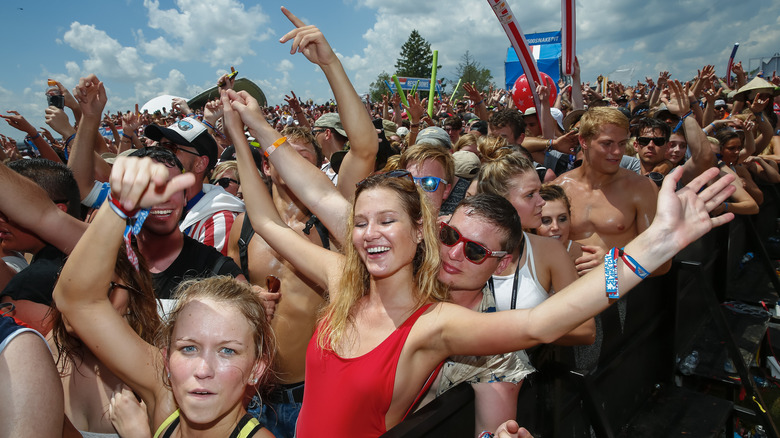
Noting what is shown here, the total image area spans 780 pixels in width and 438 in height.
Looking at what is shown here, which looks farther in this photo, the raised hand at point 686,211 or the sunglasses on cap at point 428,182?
the sunglasses on cap at point 428,182

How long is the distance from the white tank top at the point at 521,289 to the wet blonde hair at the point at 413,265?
484 millimetres

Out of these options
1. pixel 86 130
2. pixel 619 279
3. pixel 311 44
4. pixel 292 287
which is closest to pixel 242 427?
pixel 292 287

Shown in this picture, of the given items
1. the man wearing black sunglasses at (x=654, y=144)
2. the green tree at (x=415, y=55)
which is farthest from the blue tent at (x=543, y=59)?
the green tree at (x=415, y=55)

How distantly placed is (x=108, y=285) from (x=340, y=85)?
5.17 feet

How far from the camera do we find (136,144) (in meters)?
7.05

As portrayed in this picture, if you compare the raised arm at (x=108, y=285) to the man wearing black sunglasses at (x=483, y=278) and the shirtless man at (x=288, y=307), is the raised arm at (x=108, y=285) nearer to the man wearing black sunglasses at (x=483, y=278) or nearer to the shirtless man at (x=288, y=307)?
the shirtless man at (x=288, y=307)

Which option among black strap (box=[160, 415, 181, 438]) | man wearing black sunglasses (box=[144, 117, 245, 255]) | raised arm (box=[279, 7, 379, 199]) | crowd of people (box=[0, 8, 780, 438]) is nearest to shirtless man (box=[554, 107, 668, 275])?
crowd of people (box=[0, 8, 780, 438])

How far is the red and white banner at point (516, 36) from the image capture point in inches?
313

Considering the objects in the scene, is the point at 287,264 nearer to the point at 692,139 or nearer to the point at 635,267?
the point at 635,267

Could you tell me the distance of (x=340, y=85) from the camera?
2.61 m

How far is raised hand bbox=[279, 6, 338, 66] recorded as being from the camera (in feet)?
8.34

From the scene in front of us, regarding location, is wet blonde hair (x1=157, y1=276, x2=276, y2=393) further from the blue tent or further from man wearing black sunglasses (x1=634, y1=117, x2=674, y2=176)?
the blue tent

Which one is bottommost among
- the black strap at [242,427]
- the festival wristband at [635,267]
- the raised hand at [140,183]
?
the black strap at [242,427]

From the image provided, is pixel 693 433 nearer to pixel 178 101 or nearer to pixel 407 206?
pixel 407 206
